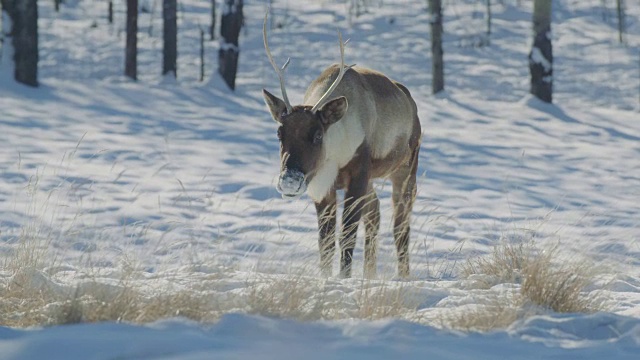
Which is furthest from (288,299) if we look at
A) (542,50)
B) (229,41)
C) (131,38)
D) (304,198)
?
(131,38)

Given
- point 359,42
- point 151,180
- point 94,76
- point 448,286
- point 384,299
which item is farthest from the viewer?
point 359,42

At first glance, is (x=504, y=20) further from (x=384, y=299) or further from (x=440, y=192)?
(x=384, y=299)

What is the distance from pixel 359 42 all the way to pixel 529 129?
501 inches

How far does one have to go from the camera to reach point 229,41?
15594 millimetres

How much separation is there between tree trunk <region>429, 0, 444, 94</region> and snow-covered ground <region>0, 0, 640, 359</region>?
16.1 inches

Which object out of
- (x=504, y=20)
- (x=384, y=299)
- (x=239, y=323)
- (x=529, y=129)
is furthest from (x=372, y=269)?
(x=504, y=20)

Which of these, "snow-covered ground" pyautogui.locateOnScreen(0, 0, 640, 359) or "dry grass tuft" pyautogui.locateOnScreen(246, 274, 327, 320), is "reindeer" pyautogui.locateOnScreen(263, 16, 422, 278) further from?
"dry grass tuft" pyautogui.locateOnScreen(246, 274, 327, 320)

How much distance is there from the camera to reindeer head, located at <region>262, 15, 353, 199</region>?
229 inches

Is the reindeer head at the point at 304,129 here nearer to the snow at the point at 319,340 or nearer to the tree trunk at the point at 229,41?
the snow at the point at 319,340

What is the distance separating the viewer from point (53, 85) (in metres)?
14.9

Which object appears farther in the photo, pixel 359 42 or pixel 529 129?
pixel 359 42

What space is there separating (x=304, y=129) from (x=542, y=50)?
32.3 feet

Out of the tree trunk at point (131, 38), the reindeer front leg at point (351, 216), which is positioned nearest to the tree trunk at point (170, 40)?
the tree trunk at point (131, 38)

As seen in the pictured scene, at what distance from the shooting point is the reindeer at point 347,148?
5.91 metres
